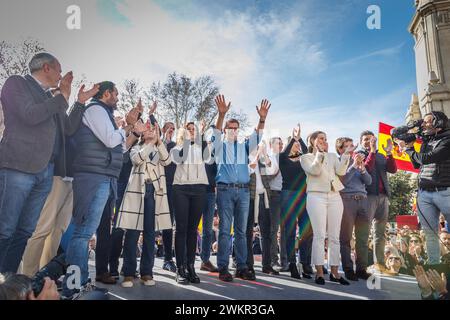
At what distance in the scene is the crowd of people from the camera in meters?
2.77

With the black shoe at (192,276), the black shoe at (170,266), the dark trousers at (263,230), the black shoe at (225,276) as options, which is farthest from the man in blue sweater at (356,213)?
the black shoe at (170,266)

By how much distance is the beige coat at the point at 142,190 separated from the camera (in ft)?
11.9

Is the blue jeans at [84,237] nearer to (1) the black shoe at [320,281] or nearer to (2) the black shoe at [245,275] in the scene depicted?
(2) the black shoe at [245,275]

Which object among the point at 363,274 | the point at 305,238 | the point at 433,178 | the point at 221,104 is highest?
the point at 221,104

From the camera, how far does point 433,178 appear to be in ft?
12.2

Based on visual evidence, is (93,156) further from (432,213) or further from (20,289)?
(432,213)

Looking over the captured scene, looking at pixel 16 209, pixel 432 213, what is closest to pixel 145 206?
pixel 16 209

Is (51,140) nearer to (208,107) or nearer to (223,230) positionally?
(223,230)

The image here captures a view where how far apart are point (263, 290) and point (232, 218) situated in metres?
1.09

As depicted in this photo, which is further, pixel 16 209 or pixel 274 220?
pixel 274 220

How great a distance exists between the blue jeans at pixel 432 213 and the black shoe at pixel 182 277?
2.79m

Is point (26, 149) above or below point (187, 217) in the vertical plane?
above

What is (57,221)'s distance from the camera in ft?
11.2

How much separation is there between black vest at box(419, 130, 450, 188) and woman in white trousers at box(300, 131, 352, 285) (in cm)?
90
